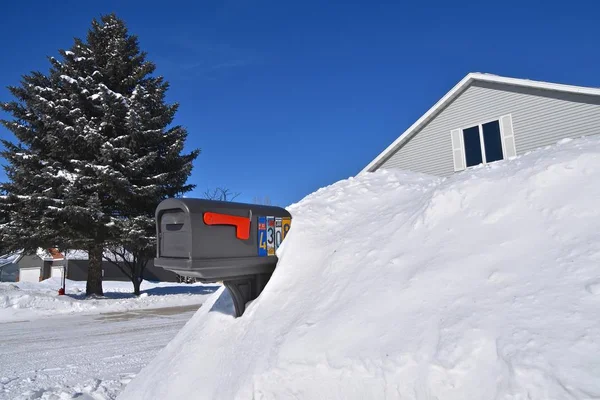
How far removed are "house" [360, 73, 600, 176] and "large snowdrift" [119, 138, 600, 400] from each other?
9.91 meters

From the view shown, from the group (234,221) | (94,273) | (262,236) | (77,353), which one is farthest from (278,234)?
(94,273)

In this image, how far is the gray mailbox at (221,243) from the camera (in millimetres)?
3100

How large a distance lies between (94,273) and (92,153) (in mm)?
5543

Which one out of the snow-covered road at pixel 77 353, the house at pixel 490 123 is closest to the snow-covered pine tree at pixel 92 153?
the snow-covered road at pixel 77 353

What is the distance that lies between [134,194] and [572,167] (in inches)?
661

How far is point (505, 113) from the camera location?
13.0 metres

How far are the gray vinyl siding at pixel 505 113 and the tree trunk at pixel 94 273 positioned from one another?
13939mm

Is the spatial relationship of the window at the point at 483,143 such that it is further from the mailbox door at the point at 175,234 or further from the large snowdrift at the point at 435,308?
the mailbox door at the point at 175,234

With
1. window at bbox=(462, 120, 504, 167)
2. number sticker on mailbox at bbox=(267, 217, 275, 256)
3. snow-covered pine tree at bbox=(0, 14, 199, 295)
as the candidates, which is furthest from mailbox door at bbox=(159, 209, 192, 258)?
snow-covered pine tree at bbox=(0, 14, 199, 295)

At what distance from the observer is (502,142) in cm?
1293

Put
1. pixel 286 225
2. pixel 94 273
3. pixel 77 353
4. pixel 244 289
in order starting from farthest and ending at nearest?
pixel 94 273, pixel 77 353, pixel 286 225, pixel 244 289

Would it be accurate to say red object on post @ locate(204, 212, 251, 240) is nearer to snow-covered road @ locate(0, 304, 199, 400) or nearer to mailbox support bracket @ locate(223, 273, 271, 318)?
mailbox support bracket @ locate(223, 273, 271, 318)

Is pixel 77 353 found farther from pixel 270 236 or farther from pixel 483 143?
pixel 483 143

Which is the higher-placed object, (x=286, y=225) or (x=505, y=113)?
(x=505, y=113)
